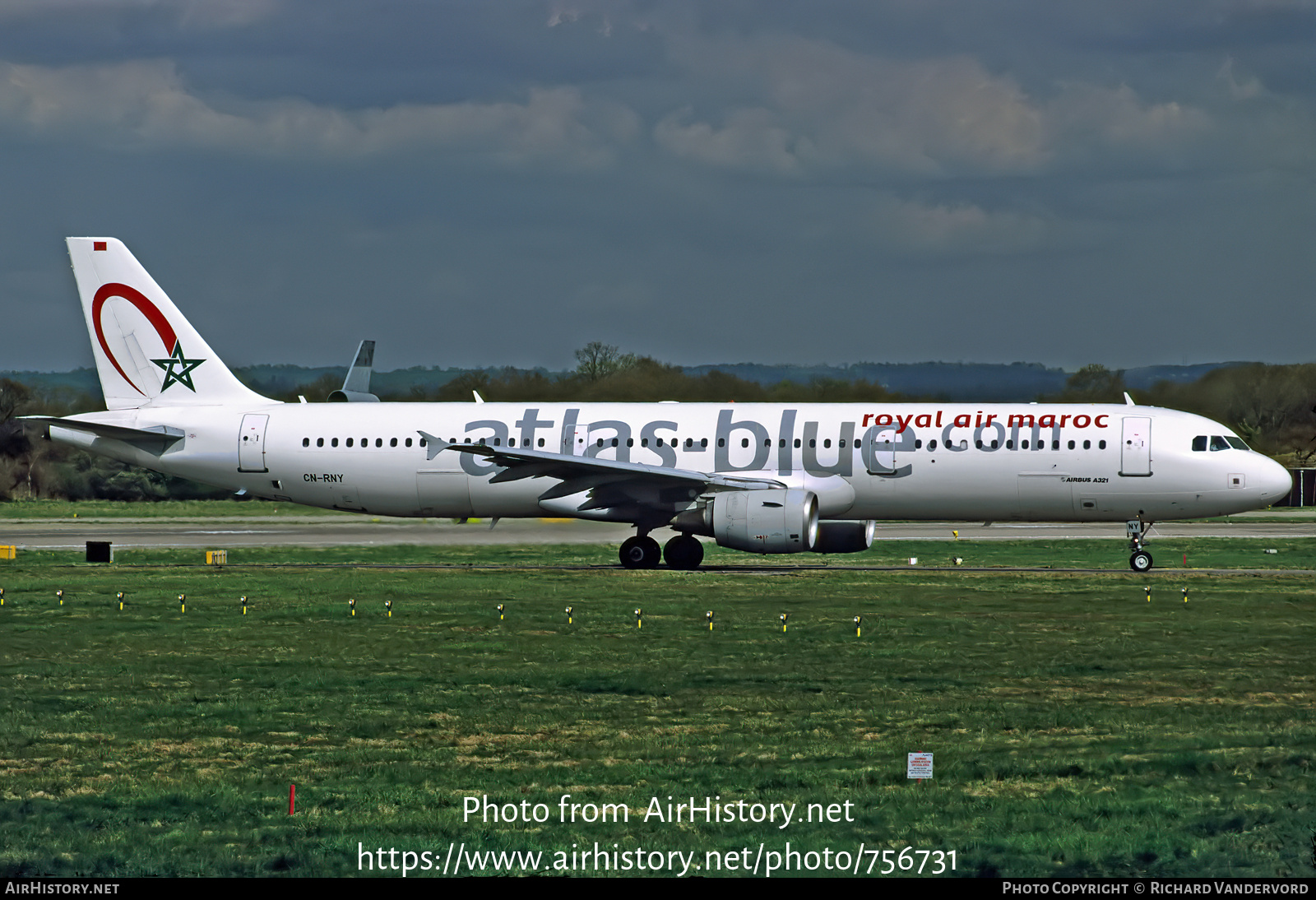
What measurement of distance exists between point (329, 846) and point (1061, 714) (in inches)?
348

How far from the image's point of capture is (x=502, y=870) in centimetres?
1074

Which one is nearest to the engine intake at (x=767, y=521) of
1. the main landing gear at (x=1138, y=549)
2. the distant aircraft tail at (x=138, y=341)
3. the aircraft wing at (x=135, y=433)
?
the main landing gear at (x=1138, y=549)

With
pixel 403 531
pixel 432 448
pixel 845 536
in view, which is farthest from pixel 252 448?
pixel 845 536

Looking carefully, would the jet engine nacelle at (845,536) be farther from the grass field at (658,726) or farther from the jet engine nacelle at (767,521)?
the grass field at (658,726)

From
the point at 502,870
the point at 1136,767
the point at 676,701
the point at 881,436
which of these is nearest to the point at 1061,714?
the point at 1136,767

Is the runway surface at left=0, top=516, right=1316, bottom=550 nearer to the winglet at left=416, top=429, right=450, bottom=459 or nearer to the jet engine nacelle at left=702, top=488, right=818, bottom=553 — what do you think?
the winglet at left=416, top=429, right=450, bottom=459

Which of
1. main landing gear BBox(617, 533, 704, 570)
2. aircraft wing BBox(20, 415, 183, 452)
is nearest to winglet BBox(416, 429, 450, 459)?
main landing gear BBox(617, 533, 704, 570)

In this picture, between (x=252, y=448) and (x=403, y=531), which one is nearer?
(x=252, y=448)

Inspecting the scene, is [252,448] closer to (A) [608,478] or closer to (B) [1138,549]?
(A) [608,478]

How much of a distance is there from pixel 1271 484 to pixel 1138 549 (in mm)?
3425

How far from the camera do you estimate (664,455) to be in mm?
37531

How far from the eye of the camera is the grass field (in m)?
11.5

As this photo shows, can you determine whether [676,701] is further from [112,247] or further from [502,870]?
[112,247]

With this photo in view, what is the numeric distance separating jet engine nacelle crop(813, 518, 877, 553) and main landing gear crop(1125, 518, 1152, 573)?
6.35 metres
